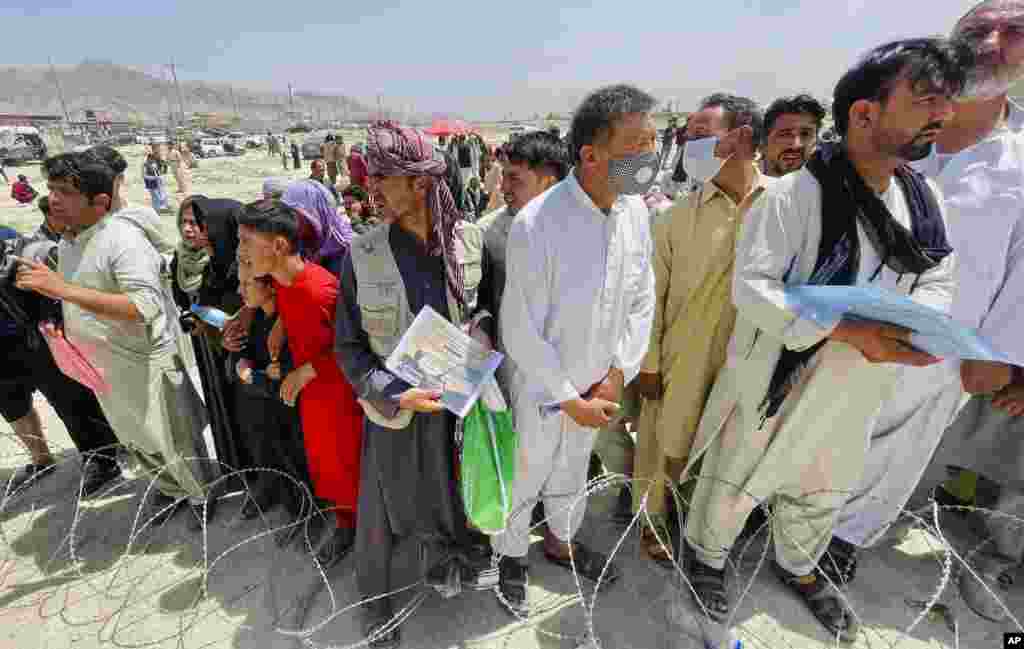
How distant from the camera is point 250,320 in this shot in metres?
2.77

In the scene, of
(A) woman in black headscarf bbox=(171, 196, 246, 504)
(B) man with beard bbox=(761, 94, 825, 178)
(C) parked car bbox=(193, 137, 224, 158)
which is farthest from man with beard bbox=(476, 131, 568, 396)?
(C) parked car bbox=(193, 137, 224, 158)

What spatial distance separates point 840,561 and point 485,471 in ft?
7.05

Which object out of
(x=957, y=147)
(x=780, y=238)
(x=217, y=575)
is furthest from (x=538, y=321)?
(x=217, y=575)

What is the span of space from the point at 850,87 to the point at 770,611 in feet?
8.16

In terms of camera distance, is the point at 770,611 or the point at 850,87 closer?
the point at 850,87

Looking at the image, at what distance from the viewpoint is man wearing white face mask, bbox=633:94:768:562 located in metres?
2.39

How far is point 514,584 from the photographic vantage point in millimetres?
2625

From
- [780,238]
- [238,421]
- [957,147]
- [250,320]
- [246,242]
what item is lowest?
[238,421]

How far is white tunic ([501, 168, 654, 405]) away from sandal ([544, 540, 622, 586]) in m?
1.14

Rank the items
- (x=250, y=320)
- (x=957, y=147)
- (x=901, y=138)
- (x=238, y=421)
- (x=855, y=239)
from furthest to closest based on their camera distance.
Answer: (x=238, y=421) < (x=250, y=320) < (x=957, y=147) < (x=855, y=239) < (x=901, y=138)

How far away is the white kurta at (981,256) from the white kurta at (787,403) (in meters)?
0.39

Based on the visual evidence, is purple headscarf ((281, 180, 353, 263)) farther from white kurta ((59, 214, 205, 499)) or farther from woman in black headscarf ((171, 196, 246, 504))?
white kurta ((59, 214, 205, 499))

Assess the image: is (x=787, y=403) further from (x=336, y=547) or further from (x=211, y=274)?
(x=211, y=274)

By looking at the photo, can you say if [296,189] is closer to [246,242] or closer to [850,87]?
[246,242]
